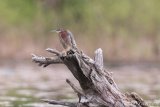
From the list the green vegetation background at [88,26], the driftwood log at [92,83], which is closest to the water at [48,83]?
the green vegetation background at [88,26]

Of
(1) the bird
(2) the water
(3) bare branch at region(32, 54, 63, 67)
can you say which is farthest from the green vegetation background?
(1) the bird

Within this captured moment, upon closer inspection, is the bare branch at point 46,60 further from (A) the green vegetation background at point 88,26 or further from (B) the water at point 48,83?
(A) the green vegetation background at point 88,26

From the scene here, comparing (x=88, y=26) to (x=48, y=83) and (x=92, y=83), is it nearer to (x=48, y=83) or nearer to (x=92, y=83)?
(x=48, y=83)

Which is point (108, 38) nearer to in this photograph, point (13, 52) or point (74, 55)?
point (13, 52)

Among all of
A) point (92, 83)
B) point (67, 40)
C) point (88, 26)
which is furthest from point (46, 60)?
point (88, 26)

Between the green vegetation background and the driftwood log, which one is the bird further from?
the green vegetation background
